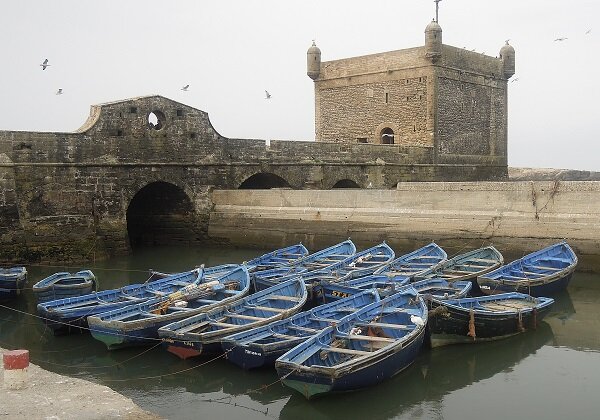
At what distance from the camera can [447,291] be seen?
468 inches

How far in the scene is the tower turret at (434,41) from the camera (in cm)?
2791

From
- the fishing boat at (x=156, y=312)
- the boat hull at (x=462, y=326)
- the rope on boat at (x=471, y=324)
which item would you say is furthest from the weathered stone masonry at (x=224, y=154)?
the rope on boat at (x=471, y=324)

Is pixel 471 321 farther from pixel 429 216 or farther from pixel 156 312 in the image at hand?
pixel 429 216

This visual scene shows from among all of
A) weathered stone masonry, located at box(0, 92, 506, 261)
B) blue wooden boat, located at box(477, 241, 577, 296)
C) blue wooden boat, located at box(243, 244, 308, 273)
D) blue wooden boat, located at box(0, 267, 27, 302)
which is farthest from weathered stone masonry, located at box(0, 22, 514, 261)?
blue wooden boat, located at box(477, 241, 577, 296)

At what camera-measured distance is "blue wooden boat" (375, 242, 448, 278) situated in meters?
13.8

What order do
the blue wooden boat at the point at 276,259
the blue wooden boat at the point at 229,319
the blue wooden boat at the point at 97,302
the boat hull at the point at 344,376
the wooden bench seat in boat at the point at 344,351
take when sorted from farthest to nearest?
the blue wooden boat at the point at 276,259 → the blue wooden boat at the point at 97,302 → the blue wooden boat at the point at 229,319 → the wooden bench seat in boat at the point at 344,351 → the boat hull at the point at 344,376

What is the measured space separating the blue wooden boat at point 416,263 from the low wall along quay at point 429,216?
215 centimetres

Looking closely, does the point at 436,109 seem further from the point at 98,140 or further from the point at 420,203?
the point at 98,140

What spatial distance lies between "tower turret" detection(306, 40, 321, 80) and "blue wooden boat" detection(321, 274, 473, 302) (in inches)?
847

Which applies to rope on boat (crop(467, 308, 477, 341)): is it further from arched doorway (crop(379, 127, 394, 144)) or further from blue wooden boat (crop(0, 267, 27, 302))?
arched doorway (crop(379, 127, 394, 144))

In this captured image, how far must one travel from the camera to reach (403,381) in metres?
8.77

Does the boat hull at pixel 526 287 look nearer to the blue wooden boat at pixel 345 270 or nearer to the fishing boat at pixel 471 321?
the fishing boat at pixel 471 321

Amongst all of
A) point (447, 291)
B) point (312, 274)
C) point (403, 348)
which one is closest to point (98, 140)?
point (312, 274)

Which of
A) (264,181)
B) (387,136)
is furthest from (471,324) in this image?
(387,136)
